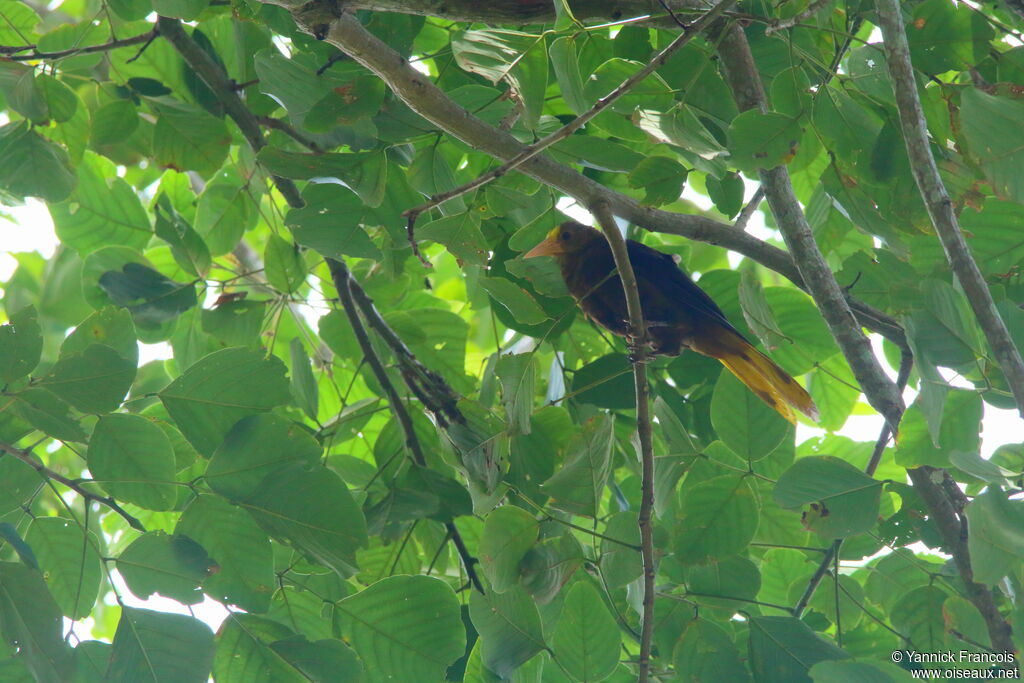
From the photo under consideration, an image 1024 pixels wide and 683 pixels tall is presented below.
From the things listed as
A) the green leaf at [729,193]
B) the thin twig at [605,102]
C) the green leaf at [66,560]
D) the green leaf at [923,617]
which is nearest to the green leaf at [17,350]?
the green leaf at [66,560]

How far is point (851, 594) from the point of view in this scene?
9.36 feet

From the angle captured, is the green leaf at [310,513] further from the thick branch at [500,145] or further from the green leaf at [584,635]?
the thick branch at [500,145]

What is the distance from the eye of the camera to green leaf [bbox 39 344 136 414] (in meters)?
2.10

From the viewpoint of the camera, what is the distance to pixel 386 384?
3.03 m

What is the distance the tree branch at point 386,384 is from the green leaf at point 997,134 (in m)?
1.82

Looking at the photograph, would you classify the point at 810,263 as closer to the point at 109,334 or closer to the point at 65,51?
the point at 109,334

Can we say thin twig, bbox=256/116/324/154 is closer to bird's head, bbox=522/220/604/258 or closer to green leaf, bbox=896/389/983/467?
bird's head, bbox=522/220/604/258

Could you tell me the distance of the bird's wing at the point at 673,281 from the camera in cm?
334

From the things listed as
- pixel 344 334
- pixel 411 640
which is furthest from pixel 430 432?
pixel 411 640

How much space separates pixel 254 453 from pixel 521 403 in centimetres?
73

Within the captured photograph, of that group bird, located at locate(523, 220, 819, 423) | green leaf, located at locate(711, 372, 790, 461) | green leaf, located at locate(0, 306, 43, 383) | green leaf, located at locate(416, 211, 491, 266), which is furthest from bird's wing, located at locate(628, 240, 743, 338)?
green leaf, located at locate(0, 306, 43, 383)

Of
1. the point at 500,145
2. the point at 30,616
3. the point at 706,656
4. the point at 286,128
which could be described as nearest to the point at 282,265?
the point at 286,128

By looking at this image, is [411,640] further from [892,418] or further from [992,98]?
[992,98]

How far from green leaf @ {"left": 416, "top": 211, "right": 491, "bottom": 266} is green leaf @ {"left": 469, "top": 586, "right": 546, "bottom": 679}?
0.90 metres
